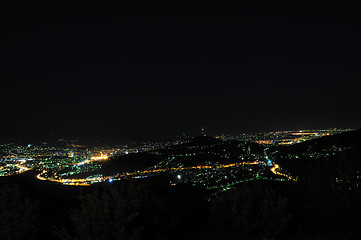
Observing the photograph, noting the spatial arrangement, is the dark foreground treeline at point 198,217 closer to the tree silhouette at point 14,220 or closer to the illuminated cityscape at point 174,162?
the tree silhouette at point 14,220

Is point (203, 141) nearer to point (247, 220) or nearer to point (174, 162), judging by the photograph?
point (174, 162)

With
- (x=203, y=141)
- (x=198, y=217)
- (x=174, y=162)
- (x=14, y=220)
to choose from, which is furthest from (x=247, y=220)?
(x=203, y=141)

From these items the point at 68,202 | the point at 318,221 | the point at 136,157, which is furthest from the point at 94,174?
the point at 318,221

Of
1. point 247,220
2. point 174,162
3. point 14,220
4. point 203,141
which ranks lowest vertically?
point 174,162

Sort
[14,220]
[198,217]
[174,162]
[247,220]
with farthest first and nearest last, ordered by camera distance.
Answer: [174,162], [198,217], [14,220], [247,220]

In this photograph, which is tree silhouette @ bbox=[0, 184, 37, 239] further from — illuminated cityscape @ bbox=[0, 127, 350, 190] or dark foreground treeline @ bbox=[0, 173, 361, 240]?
illuminated cityscape @ bbox=[0, 127, 350, 190]

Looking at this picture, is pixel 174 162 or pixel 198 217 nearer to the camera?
pixel 198 217

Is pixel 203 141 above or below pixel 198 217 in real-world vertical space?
above

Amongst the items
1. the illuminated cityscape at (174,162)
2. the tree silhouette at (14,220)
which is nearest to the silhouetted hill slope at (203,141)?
the illuminated cityscape at (174,162)

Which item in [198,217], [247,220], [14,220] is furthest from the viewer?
[198,217]
